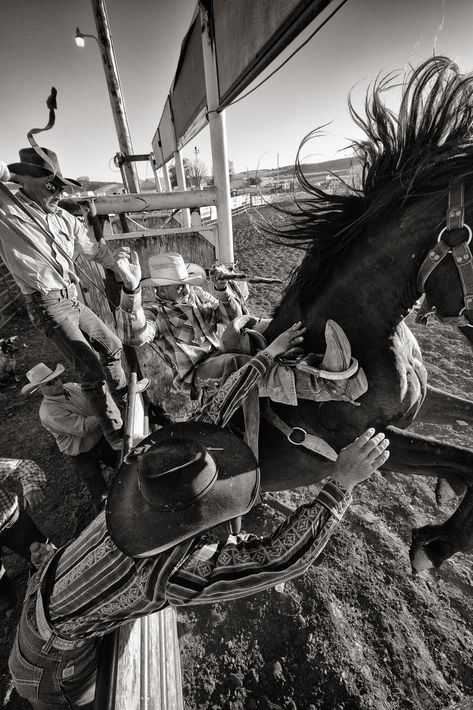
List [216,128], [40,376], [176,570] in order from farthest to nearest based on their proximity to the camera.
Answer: [216,128], [40,376], [176,570]

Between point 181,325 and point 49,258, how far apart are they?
1.24m

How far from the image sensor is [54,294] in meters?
2.69

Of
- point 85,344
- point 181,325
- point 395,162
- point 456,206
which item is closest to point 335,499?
point 456,206

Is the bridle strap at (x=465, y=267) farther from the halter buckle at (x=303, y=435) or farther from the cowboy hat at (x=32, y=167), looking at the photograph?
the cowboy hat at (x=32, y=167)

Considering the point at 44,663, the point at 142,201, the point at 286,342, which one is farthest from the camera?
the point at 142,201

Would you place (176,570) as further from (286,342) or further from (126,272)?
(126,272)

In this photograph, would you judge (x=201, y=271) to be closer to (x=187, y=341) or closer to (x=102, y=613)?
(x=187, y=341)

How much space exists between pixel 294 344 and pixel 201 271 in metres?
2.04

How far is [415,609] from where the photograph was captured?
2221 mm

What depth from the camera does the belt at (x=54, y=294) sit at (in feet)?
8.63

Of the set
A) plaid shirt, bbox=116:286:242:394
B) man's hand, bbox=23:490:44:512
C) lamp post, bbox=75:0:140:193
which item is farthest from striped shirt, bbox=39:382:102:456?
lamp post, bbox=75:0:140:193

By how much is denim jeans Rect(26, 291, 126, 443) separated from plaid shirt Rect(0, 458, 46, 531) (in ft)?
2.17

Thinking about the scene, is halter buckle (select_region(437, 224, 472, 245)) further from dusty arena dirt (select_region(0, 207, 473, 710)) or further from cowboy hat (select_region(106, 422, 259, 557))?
dusty arena dirt (select_region(0, 207, 473, 710))

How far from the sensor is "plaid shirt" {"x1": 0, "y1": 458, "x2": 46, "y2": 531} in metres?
2.46
